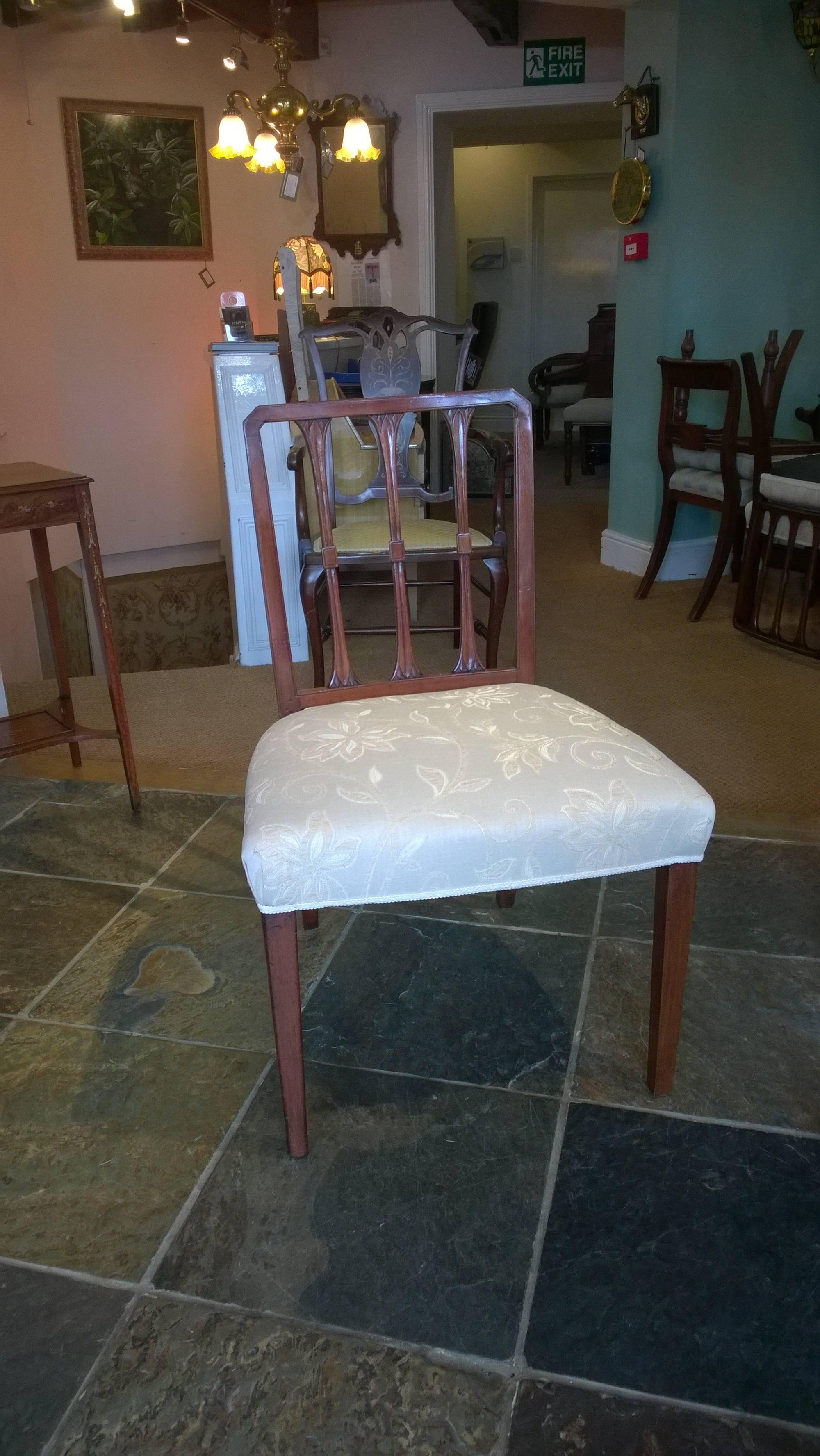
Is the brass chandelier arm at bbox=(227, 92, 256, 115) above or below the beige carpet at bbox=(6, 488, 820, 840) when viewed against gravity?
above

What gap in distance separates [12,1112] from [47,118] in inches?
203

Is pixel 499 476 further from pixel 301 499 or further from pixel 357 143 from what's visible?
pixel 357 143

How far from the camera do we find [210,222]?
5543mm

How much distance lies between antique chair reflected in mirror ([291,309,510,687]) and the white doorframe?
2910 millimetres

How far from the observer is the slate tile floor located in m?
1.05

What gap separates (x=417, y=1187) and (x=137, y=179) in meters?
5.40

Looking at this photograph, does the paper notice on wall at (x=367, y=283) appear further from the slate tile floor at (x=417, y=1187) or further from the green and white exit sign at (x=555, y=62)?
the slate tile floor at (x=417, y=1187)

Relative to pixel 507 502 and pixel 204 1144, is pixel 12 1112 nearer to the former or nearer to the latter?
pixel 204 1144

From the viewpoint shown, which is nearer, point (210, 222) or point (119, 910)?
point (119, 910)

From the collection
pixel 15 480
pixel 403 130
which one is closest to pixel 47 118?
pixel 403 130

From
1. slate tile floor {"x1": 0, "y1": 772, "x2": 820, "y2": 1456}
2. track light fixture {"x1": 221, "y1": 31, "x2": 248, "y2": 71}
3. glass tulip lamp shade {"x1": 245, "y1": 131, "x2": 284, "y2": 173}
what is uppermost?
track light fixture {"x1": 221, "y1": 31, "x2": 248, "y2": 71}

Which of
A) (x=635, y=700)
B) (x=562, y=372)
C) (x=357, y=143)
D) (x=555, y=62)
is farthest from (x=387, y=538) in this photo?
(x=562, y=372)

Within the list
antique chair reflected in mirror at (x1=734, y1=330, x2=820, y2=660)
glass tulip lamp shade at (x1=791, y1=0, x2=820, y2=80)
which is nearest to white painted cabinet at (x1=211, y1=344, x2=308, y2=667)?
antique chair reflected in mirror at (x1=734, y1=330, x2=820, y2=660)

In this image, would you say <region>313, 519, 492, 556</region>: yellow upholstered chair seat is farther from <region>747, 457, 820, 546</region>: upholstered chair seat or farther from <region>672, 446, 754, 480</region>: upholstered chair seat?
<region>672, 446, 754, 480</region>: upholstered chair seat
